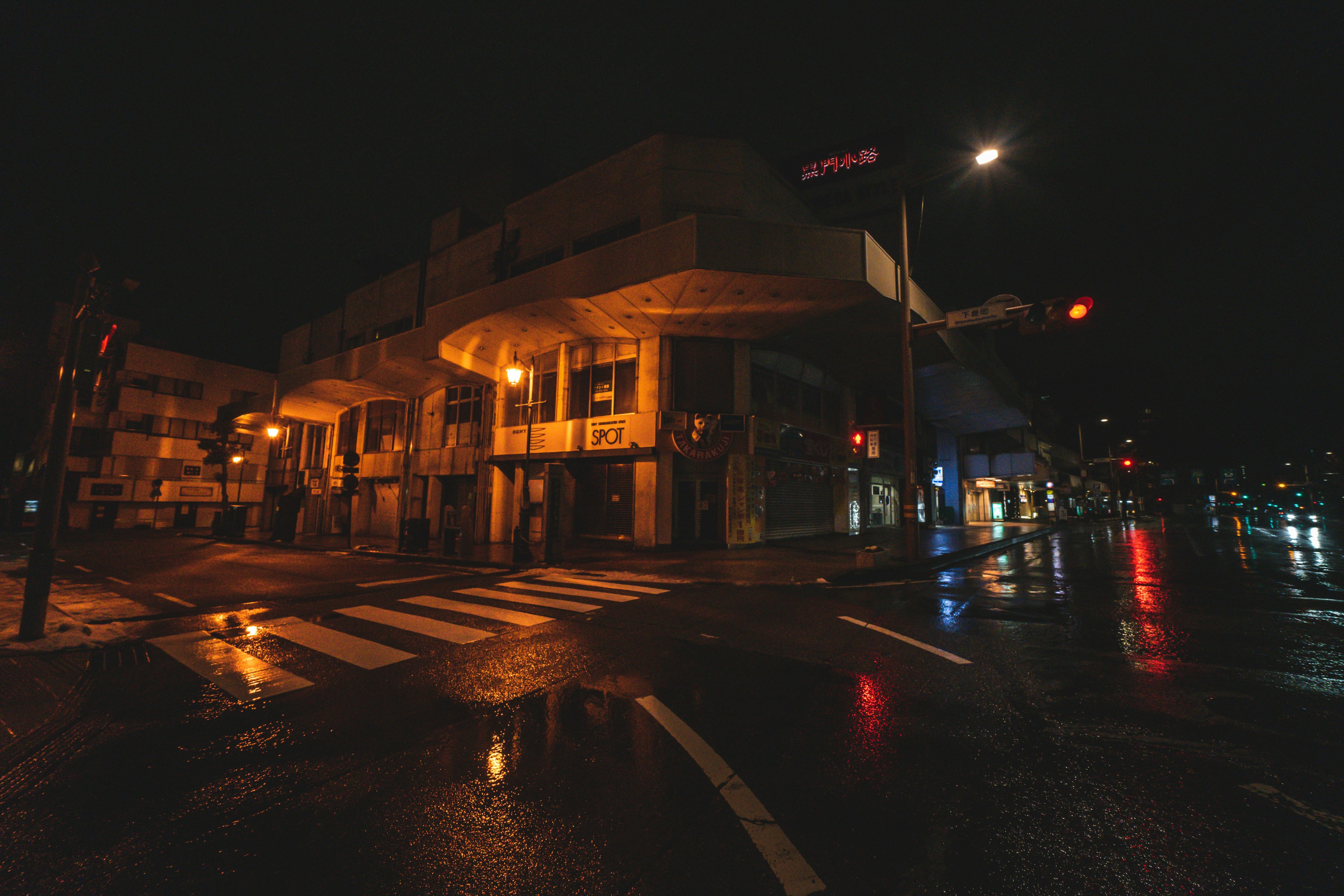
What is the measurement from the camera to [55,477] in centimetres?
633

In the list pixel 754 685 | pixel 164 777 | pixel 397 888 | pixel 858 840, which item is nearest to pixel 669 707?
pixel 754 685

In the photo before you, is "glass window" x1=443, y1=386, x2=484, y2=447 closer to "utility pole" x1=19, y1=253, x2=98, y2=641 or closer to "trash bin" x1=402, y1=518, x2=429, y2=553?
"trash bin" x1=402, y1=518, x2=429, y2=553

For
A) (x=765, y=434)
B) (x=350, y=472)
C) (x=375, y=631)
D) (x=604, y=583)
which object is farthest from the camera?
(x=765, y=434)

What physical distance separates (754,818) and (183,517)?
53.2 metres

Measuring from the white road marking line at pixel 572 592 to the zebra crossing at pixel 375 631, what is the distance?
0.09 ft

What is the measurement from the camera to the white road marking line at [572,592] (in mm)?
8930

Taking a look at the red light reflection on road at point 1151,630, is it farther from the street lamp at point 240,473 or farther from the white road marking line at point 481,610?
the street lamp at point 240,473

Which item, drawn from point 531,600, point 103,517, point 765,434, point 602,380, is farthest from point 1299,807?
point 103,517

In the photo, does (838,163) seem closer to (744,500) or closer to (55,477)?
(744,500)

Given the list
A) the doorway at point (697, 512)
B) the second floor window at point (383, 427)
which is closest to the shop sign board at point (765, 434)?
the doorway at point (697, 512)

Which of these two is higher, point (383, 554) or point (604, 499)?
point (604, 499)

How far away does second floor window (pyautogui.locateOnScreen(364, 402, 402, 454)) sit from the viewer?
2806 centimetres

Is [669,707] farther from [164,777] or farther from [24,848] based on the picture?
[24,848]

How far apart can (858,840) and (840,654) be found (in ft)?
11.0
